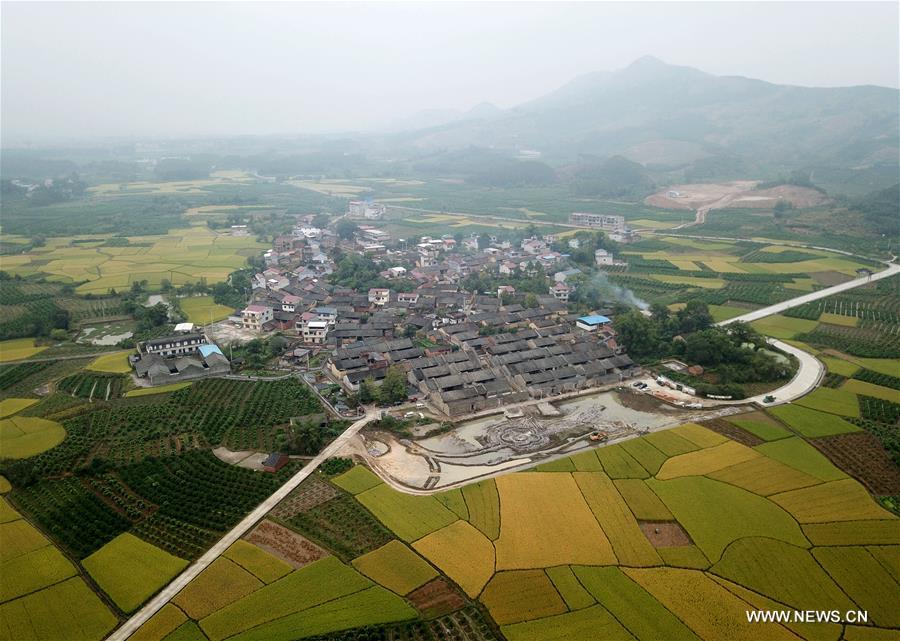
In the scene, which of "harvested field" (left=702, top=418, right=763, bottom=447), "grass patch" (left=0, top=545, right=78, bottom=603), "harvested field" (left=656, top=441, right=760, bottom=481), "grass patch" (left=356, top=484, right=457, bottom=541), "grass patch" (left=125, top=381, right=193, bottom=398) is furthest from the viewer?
"grass patch" (left=125, top=381, right=193, bottom=398)

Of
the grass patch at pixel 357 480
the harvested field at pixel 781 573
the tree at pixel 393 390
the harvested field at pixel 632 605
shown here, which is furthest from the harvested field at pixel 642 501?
the tree at pixel 393 390

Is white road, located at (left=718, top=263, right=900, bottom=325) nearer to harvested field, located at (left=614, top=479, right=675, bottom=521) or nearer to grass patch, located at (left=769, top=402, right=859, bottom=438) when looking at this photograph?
grass patch, located at (left=769, top=402, right=859, bottom=438)

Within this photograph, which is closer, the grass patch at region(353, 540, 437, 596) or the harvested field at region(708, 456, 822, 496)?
the grass patch at region(353, 540, 437, 596)

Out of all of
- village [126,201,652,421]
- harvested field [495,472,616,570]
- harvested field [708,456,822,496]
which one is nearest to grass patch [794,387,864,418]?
harvested field [708,456,822,496]

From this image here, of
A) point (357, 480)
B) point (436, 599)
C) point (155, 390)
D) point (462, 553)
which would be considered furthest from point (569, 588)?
Result: point (155, 390)

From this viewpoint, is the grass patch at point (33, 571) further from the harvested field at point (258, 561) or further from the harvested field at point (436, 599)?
the harvested field at point (436, 599)
